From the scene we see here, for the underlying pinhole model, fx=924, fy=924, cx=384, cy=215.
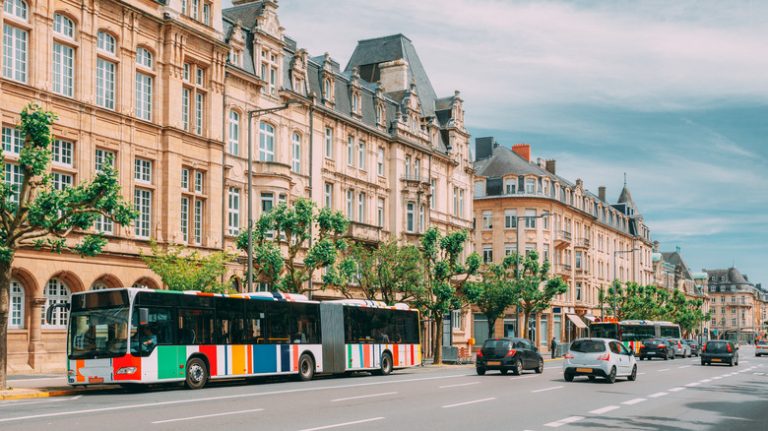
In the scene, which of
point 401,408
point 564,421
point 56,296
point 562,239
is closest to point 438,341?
point 56,296

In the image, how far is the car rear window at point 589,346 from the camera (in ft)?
99.0

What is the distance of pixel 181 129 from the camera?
3878cm

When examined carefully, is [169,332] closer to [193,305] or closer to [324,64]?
[193,305]

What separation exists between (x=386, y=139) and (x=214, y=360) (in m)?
32.2

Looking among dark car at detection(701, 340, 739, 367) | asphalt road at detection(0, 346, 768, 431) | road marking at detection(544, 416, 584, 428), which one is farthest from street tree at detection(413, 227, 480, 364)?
road marking at detection(544, 416, 584, 428)

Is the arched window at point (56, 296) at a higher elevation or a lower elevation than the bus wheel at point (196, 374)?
higher

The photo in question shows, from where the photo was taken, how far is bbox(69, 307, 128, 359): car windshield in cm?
2380

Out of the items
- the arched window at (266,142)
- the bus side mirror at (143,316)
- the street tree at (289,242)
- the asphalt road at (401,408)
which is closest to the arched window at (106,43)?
the street tree at (289,242)

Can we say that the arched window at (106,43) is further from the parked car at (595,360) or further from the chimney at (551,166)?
the chimney at (551,166)

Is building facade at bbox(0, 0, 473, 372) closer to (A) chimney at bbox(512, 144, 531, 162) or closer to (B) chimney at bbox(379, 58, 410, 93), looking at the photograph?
(B) chimney at bbox(379, 58, 410, 93)

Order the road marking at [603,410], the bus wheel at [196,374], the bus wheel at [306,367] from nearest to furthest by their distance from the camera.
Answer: the road marking at [603,410] < the bus wheel at [196,374] < the bus wheel at [306,367]

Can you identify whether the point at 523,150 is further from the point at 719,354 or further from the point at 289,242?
the point at 289,242

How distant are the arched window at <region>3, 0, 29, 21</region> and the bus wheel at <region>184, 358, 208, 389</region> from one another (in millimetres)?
14424

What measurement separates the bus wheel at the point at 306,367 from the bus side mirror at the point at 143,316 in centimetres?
749
